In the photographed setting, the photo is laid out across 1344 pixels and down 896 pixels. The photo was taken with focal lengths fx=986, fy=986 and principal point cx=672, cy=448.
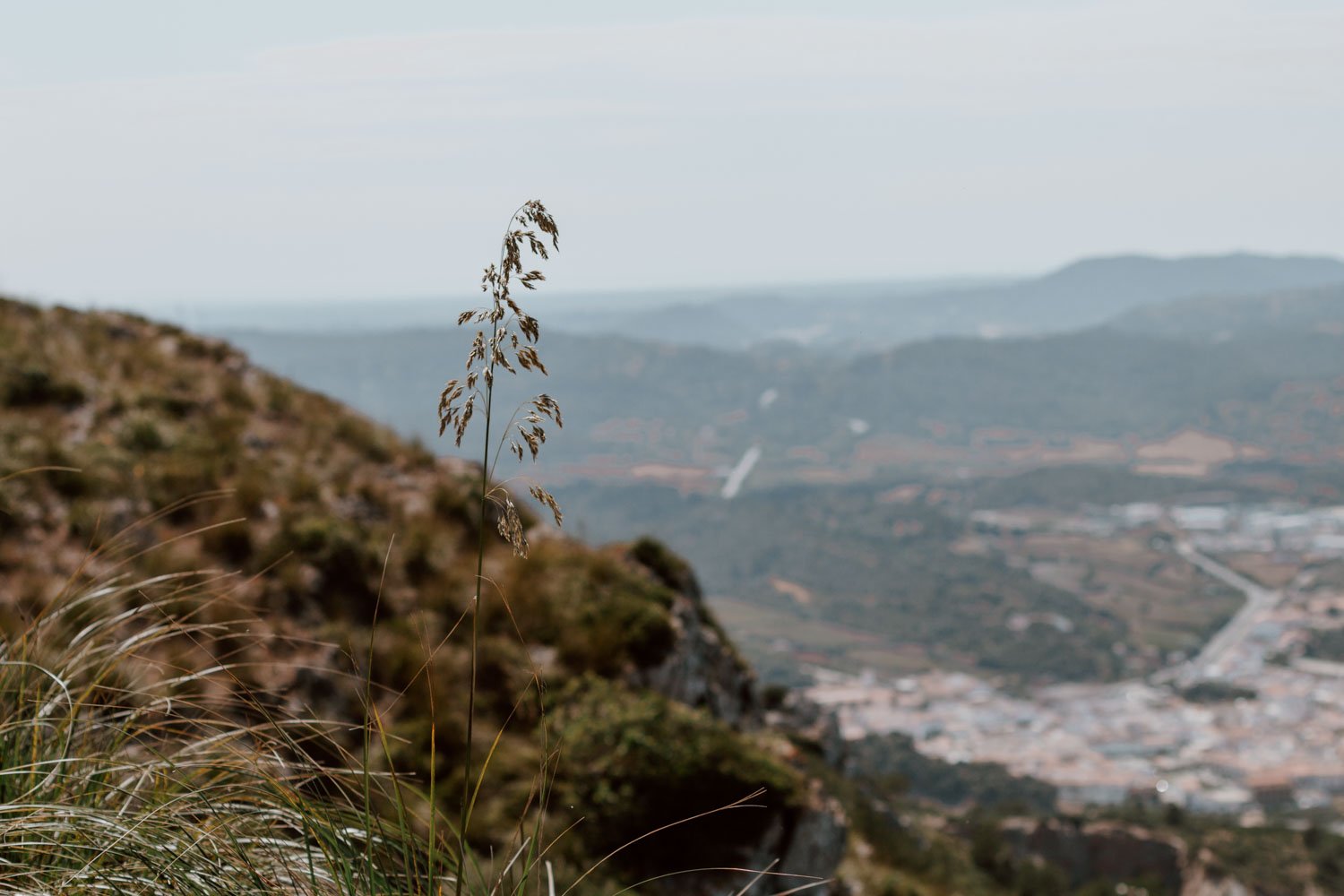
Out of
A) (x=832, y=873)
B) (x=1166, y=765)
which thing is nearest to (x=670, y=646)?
(x=832, y=873)

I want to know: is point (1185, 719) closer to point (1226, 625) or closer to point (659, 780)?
point (1226, 625)

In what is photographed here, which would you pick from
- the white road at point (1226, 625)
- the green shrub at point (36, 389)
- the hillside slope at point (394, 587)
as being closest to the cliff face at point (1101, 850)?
the hillside slope at point (394, 587)

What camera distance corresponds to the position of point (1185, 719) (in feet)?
295

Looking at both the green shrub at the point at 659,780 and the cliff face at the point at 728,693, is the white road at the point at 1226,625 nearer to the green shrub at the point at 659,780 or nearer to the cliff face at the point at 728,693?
the cliff face at the point at 728,693

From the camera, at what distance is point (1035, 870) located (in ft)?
100

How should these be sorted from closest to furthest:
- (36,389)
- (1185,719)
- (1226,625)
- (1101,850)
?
(36,389), (1101,850), (1185,719), (1226,625)

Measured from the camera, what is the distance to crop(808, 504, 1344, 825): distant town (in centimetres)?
6844

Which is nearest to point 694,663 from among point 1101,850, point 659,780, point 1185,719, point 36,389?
point 659,780

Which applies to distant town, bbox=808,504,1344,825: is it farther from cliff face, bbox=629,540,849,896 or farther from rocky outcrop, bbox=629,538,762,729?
cliff face, bbox=629,540,849,896

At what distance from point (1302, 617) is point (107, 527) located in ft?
472

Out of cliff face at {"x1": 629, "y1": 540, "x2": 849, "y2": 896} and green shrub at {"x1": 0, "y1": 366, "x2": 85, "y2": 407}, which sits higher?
green shrub at {"x1": 0, "y1": 366, "x2": 85, "y2": 407}

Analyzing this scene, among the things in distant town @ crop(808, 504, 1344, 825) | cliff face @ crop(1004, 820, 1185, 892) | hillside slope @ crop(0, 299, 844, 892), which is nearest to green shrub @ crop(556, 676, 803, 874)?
hillside slope @ crop(0, 299, 844, 892)

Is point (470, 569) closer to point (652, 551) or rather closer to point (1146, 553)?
point (652, 551)

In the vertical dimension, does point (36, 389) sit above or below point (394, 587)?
above
